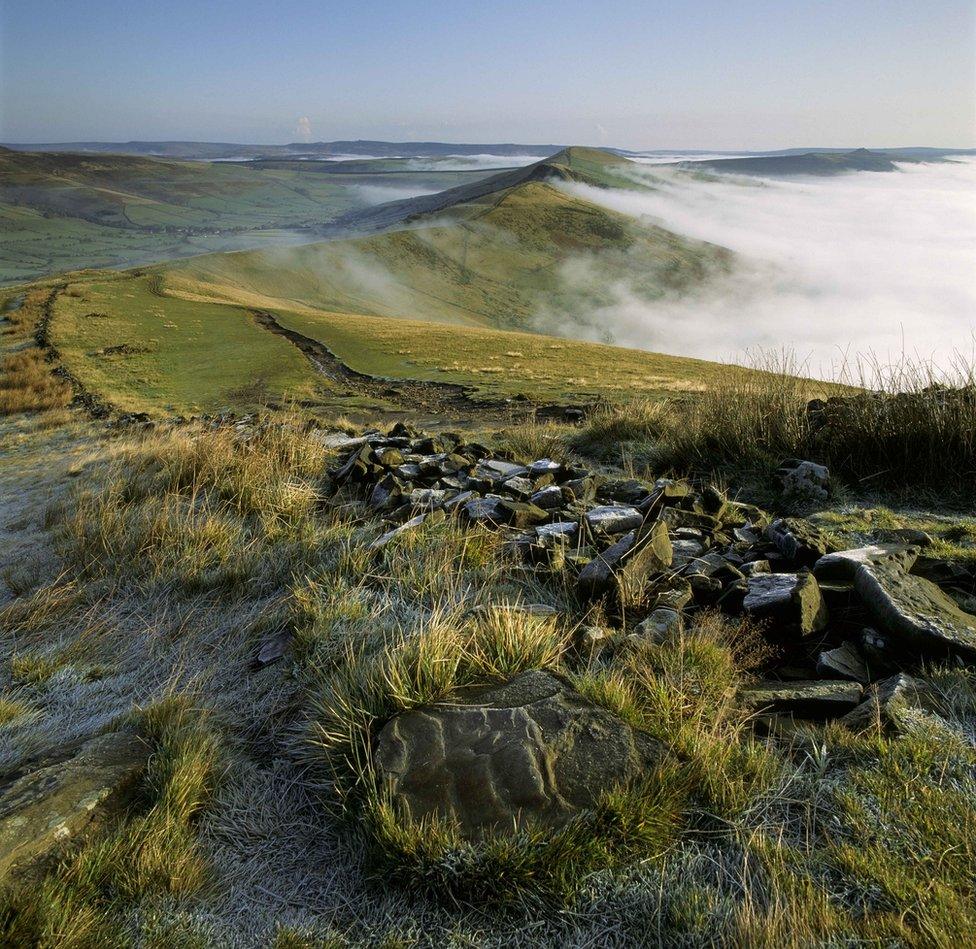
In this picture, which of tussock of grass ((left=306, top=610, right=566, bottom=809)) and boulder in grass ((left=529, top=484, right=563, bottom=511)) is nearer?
tussock of grass ((left=306, top=610, right=566, bottom=809))

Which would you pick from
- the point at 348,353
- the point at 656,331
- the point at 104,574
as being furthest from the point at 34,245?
the point at 104,574

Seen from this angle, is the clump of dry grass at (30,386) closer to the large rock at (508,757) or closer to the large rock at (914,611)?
the large rock at (508,757)

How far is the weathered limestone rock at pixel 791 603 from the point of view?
3.35 metres

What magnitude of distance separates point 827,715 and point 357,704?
1986 millimetres

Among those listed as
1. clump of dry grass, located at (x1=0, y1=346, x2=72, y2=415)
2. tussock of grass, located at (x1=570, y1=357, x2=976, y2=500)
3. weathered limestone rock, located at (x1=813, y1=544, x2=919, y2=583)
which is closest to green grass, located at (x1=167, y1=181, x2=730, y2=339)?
clump of dry grass, located at (x1=0, y1=346, x2=72, y2=415)

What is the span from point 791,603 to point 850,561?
625 millimetres

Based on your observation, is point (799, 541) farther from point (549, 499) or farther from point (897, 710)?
point (549, 499)

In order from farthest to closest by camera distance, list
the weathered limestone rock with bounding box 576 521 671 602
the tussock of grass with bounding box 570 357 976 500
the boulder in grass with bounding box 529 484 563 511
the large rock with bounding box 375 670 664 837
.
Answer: the tussock of grass with bounding box 570 357 976 500 → the boulder in grass with bounding box 529 484 563 511 → the weathered limestone rock with bounding box 576 521 671 602 → the large rock with bounding box 375 670 664 837

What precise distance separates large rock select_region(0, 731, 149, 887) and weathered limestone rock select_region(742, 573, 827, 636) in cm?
295

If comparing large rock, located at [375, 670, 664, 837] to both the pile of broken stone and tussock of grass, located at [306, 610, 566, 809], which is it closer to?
tussock of grass, located at [306, 610, 566, 809]

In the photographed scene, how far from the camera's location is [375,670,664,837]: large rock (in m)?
2.34

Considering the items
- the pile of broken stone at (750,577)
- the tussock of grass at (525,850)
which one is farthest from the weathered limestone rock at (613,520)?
the tussock of grass at (525,850)

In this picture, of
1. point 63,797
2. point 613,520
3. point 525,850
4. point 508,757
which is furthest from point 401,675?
point 613,520

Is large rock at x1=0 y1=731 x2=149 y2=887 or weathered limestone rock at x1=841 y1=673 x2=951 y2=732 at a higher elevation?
weathered limestone rock at x1=841 y1=673 x2=951 y2=732
